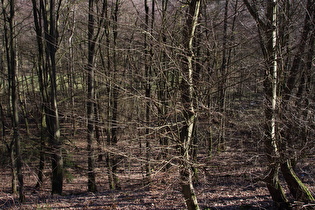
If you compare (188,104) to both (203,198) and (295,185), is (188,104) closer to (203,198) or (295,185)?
(295,185)

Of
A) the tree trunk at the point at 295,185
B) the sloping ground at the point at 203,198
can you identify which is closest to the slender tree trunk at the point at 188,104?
the sloping ground at the point at 203,198

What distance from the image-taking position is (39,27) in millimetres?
10133

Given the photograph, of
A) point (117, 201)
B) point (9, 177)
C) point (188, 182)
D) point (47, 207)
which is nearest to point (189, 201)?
point (188, 182)

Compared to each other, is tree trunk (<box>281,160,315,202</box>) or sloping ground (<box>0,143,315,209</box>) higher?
tree trunk (<box>281,160,315,202</box>)

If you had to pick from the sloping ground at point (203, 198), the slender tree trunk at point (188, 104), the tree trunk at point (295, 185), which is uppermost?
the slender tree trunk at point (188, 104)

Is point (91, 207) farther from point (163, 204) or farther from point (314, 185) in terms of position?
point (314, 185)

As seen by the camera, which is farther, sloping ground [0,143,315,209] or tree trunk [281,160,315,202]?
sloping ground [0,143,315,209]

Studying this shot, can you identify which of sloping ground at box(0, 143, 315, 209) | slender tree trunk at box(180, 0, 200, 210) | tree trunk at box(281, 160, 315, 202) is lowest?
sloping ground at box(0, 143, 315, 209)

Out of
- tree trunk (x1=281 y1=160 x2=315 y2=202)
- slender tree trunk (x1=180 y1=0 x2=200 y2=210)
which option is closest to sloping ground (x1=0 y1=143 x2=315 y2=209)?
tree trunk (x1=281 y1=160 x2=315 y2=202)

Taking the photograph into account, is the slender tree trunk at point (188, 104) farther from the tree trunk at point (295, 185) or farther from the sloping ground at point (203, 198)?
the tree trunk at point (295, 185)

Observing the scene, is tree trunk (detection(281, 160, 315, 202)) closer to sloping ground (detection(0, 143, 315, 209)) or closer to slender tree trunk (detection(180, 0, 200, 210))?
sloping ground (detection(0, 143, 315, 209))

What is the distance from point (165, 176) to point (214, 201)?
299 centimetres

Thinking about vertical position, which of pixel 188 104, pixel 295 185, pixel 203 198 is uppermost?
pixel 188 104

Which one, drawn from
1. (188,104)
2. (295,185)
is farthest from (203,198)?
(188,104)
